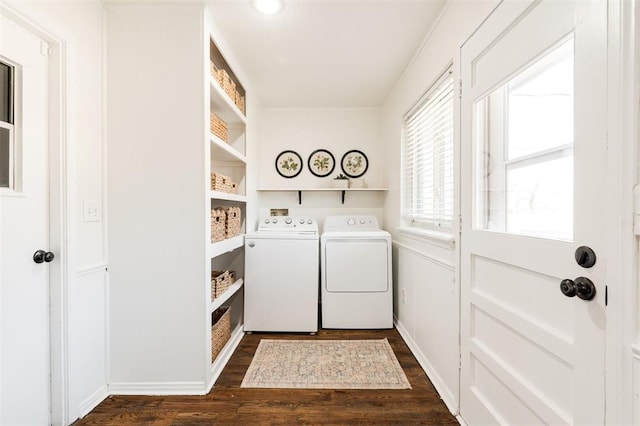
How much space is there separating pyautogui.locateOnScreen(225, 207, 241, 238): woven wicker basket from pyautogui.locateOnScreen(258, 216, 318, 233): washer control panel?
2.02ft

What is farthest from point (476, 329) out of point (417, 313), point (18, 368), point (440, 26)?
point (18, 368)

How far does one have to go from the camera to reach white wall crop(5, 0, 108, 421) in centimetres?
146

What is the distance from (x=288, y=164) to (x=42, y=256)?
230 centimetres

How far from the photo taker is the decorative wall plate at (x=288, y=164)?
131 inches

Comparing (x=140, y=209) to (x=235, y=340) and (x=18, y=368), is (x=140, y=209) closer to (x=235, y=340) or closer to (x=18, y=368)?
(x=18, y=368)

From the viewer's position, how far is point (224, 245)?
2.10 m

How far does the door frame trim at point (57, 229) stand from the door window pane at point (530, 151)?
202 cm

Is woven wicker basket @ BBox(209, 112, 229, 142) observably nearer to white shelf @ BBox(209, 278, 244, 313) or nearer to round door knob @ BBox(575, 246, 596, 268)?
white shelf @ BBox(209, 278, 244, 313)

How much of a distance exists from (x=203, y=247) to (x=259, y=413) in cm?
97

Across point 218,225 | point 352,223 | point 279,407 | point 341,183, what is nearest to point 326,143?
point 341,183

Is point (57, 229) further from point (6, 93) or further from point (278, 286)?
point (278, 286)

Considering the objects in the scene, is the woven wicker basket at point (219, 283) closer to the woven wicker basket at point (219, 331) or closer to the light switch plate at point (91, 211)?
the woven wicker basket at point (219, 331)

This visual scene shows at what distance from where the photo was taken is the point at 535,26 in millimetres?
1000

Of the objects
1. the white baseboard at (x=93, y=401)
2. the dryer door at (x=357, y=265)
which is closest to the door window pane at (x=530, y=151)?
the dryer door at (x=357, y=265)
